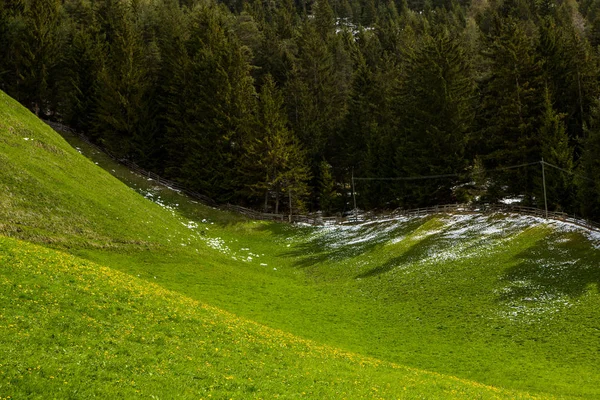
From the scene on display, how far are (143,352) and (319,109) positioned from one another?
77.0 m

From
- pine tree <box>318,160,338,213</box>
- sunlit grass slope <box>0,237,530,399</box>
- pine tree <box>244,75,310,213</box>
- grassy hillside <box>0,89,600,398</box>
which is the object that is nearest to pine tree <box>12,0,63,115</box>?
grassy hillside <box>0,89,600,398</box>

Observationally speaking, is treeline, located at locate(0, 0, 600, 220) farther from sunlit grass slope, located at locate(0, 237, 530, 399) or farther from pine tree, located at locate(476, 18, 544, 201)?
sunlit grass slope, located at locate(0, 237, 530, 399)

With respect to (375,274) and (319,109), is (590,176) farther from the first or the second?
(319,109)

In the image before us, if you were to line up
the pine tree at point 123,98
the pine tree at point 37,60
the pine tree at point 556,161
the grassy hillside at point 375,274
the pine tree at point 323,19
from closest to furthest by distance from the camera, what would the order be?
the grassy hillside at point 375,274 < the pine tree at point 556,161 < the pine tree at point 123,98 < the pine tree at point 37,60 < the pine tree at point 323,19

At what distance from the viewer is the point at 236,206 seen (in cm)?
6819

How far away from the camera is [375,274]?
42750 mm

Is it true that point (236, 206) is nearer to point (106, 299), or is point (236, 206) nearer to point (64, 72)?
point (64, 72)

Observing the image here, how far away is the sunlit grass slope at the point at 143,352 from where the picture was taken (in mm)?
13023

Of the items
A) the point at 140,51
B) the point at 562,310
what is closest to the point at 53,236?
the point at 562,310

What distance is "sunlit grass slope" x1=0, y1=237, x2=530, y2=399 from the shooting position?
13023 mm

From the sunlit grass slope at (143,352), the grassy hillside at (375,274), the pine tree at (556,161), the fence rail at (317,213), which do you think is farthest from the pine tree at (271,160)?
the sunlit grass slope at (143,352)

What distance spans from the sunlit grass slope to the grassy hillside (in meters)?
0.83

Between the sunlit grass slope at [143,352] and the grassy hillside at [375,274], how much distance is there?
0.83m

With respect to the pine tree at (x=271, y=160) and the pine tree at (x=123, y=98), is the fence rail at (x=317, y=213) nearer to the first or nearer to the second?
the pine tree at (x=123, y=98)
